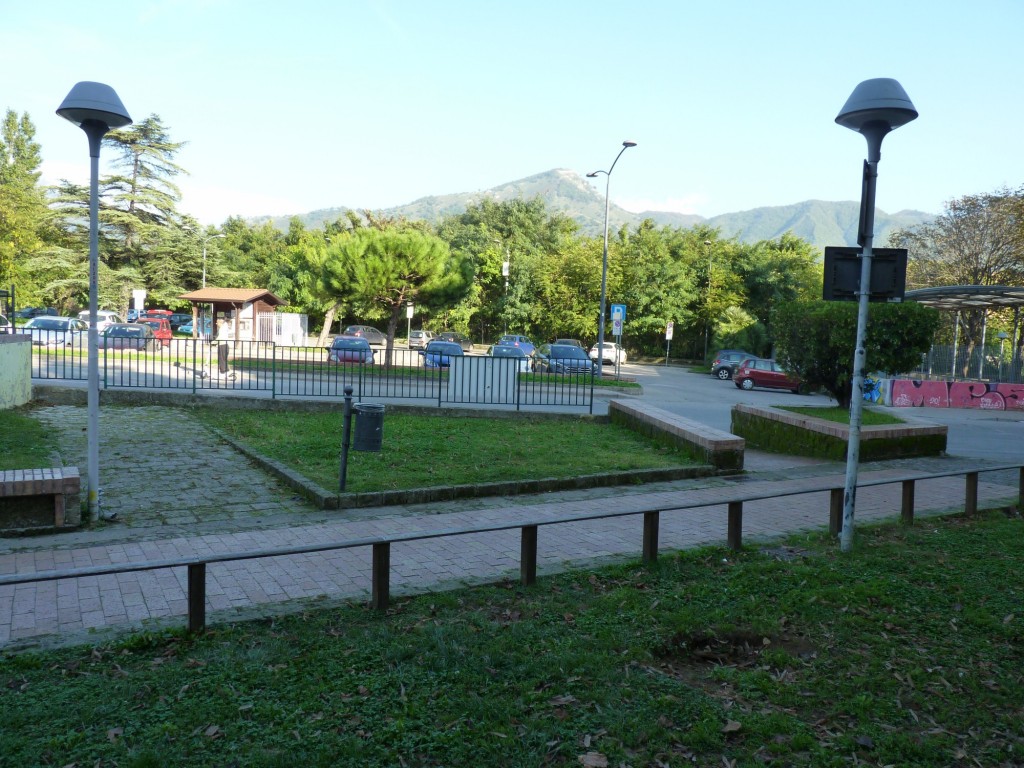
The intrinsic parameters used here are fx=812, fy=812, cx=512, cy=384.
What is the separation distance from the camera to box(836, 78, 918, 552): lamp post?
669 centimetres

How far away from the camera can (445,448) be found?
38.5ft

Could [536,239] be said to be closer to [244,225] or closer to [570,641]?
[244,225]

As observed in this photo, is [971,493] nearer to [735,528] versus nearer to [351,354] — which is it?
[735,528]

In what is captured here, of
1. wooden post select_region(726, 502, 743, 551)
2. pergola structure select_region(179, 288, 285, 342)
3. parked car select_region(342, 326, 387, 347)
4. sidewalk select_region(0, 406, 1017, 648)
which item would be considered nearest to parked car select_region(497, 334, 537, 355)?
parked car select_region(342, 326, 387, 347)

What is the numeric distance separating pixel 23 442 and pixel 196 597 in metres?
7.53

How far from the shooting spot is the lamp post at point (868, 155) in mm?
6688

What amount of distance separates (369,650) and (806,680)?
245 centimetres

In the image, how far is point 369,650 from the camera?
4676 mm

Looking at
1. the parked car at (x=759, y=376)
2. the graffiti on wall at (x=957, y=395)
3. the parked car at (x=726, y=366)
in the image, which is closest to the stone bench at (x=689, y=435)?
the graffiti on wall at (x=957, y=395)

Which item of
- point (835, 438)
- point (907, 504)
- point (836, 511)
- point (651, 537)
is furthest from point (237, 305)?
point (651, 537)

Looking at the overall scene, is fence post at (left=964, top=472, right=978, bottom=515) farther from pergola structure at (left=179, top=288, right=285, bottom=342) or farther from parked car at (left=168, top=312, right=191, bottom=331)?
parked car at (left=168, top=312, right=191, bottom=331)

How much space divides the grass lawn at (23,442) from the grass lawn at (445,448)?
2.57 meters

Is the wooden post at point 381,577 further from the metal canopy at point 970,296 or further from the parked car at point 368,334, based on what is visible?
the parked car at point 368,334

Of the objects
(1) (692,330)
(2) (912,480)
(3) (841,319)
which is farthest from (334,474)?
(1) (692,330)
